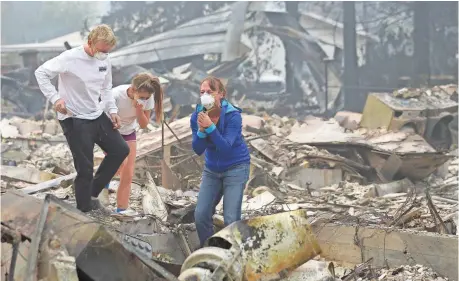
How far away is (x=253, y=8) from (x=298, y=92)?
156 inches

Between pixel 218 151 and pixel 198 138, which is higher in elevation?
pixel 198 138

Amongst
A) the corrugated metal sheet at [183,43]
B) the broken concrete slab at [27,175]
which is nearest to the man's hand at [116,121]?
the broken concrete slab at [27,175]

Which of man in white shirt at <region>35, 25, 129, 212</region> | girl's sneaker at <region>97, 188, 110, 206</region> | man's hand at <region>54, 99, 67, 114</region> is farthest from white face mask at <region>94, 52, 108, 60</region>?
girl's sneaker at <region>97, 188, 110, 206</region>

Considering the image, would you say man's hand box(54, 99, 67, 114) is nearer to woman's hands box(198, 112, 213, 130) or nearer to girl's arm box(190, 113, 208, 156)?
girl's arm box(190, 113, 208, 156)

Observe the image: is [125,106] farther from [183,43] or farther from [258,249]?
[183,43]

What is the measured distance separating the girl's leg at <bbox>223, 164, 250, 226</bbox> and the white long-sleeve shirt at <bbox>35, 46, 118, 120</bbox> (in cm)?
119

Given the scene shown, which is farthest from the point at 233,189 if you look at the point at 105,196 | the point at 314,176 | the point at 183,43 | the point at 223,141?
the point at 183,43

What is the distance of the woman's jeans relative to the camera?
512 cm

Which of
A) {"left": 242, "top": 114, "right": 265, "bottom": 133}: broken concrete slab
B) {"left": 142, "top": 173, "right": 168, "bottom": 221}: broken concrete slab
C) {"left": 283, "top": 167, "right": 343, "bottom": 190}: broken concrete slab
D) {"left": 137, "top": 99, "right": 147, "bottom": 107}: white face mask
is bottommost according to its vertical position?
{"left": 283, "top": 167, "right": 343, "bottom": 190}: broken concrete slab

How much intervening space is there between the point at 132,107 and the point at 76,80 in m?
0.84

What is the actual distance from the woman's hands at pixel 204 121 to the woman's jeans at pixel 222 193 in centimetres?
49

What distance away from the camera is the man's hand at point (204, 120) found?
4.75 metres

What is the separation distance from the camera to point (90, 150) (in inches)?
213

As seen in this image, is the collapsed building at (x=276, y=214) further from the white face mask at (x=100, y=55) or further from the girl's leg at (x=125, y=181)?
the white face mask at (x=100, y=55)
